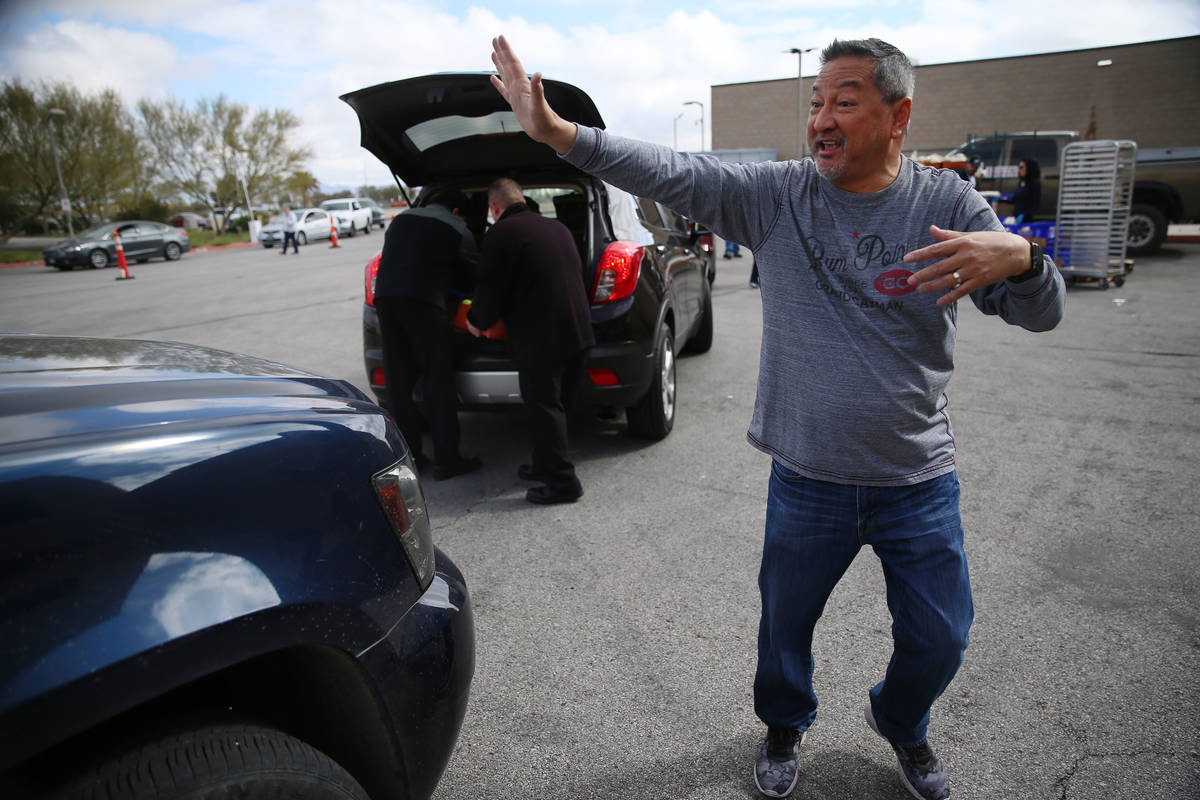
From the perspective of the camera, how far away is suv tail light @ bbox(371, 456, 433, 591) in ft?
5.16

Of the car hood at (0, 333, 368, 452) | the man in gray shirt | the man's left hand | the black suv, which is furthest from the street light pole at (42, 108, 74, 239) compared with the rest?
the man's left hand

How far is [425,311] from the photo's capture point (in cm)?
429

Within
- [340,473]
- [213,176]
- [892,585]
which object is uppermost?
[213,176]

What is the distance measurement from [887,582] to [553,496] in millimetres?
2373

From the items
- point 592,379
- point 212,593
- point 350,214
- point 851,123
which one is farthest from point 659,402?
point 350,214

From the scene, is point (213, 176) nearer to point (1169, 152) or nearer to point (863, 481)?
point (1169, 152)

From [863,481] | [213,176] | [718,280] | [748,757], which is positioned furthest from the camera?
[213,176]

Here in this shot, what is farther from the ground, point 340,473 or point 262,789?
point 340,473

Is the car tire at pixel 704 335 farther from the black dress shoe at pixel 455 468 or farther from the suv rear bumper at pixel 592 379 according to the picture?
the black dress shoe at pixel 455 468

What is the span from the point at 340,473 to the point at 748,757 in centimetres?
156

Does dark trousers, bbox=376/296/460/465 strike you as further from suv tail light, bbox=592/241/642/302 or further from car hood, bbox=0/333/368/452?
car hood, bbox=0/333/368/452

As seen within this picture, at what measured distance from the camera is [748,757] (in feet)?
7.51

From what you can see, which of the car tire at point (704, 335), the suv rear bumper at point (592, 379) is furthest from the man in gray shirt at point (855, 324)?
the car tire at point (704, 335)

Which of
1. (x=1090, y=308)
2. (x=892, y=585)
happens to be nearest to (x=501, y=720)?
(x=892, y=585)
